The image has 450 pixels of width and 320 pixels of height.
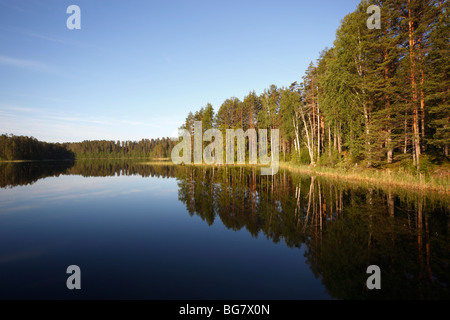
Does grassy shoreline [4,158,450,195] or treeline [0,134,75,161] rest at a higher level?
treeline [0,134,75,161]

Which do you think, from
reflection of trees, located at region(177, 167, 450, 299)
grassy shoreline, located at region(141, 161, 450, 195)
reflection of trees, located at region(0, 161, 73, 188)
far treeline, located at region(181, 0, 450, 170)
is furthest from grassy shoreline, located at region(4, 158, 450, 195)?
reflection of trees, located at region(0, 161, 73, 188)

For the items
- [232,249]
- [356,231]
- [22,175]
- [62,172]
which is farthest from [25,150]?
[356,231]

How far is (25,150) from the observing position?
124000 millimetres

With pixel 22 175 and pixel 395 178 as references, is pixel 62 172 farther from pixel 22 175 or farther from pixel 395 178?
pixel 395 178

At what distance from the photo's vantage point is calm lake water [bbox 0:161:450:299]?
5742 millimetres

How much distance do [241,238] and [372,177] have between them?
65.4 ft

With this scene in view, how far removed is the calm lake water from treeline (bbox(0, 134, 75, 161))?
13938cm

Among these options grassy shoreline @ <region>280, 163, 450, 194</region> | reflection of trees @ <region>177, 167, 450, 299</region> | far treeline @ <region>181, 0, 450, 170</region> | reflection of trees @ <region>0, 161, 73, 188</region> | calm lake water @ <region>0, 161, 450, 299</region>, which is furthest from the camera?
reflection of trees @ <region>0, 161, 73, 188</region>

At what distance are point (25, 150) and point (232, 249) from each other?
164897 millimetres

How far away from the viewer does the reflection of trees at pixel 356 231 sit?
19.4 feet

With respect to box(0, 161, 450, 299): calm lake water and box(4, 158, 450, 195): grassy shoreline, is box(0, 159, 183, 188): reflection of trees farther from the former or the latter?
box(4, 158, 450, 195): grassy shoreline

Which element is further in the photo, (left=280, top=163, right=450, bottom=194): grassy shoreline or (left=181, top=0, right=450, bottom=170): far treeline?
(left=181, top=0, right=450, bottom=170): far treeline

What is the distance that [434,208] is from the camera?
13062 millimetres

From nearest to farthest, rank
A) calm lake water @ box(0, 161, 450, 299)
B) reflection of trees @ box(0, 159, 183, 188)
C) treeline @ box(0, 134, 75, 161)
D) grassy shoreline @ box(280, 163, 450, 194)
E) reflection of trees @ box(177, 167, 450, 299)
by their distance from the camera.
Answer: calm lake water @ box(0, 161, 450, 299), reflection of trees @ box(177, 167, 450, 299), grassy shoreline @ box(280, 163, 450, 194), reflection of trees @ box(0, 159, 183, 188), treeline @ box(0, 134, 75, 161)
